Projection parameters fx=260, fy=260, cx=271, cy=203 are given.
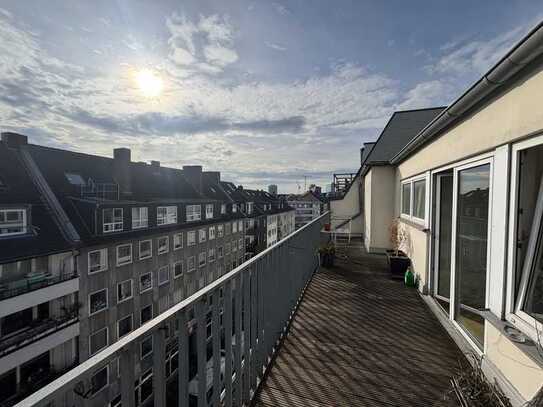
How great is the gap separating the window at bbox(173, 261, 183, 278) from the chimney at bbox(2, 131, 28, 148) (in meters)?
10.2

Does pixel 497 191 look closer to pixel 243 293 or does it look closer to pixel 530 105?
pixel 530 105

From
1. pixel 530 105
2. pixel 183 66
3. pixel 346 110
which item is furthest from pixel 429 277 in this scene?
pixel 183 66

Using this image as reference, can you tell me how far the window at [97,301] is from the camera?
12086mm

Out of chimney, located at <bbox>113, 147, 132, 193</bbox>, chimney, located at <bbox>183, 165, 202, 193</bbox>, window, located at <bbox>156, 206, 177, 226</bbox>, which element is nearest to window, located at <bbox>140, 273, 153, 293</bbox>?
window, located at <bbox>156, 206, 177, 226</bbox>

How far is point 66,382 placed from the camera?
676 mm

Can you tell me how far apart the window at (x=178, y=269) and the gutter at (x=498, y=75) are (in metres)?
17.3

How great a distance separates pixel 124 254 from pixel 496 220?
15238 millimetres

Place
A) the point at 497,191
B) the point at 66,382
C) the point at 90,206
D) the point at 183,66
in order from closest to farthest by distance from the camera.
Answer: the point at 66,382 → the point at 497,191 → the point at 183,66 → the point at 90,206

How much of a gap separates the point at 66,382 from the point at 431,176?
466 cm

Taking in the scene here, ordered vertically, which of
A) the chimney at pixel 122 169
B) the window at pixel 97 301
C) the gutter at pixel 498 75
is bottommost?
the window at pixel 97 301

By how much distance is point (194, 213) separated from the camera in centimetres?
1975

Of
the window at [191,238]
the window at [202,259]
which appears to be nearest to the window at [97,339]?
the window at [191,238]

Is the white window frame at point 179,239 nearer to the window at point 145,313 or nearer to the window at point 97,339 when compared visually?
the window at point 145,313

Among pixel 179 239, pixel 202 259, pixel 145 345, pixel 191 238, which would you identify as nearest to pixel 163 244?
pixel 179 239
